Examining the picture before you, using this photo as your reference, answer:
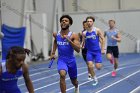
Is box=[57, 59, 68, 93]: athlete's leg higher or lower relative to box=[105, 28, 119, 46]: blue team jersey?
lower

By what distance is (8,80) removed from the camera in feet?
17.9

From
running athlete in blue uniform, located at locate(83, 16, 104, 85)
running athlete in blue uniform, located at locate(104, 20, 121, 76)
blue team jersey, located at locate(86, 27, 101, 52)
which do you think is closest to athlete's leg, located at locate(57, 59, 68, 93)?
running athlete in blue uniform, located at locate(83, 16, 104, 85)

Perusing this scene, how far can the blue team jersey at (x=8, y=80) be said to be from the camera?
5406 mm

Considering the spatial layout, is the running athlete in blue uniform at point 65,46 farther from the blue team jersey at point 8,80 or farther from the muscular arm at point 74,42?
the blue team jersey at point 8,80

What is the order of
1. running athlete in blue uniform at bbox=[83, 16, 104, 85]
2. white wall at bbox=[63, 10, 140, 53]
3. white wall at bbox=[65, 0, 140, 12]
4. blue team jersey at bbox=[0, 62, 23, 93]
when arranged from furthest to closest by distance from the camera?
white wall at bbox=[65, 0, 140, 12] → white wall at bbox=[63, 10, 140, 53] → running athlete in blue uniform at bbox=[83, 16, 104, 85] → blue team jersey at bbox=[0, 62, 23, 93]

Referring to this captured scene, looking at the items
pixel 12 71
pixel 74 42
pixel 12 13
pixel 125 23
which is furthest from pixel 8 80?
pixel 125 23

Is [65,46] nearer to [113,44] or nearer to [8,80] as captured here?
[8,80]

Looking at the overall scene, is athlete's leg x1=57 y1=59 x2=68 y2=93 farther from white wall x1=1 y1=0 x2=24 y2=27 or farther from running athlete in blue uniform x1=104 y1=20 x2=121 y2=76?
white wall x1=1 y1=0 x2=24 y2=27

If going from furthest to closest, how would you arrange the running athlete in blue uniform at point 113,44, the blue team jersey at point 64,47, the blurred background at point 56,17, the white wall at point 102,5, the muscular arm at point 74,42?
1. the white wall at point 102,5
2. the blurred background at point 56,17
3. the running athlete in blue uniform at point 113,44
4. the blue team jersey at point 64,47
5. the muscular arm at point 74,42

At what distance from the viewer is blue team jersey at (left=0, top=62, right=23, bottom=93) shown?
5.41 m

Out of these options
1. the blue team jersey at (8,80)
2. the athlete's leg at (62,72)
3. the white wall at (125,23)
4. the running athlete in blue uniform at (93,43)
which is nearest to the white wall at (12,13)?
the white wall at (125,23)

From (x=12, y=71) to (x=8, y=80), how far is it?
0.15 meters

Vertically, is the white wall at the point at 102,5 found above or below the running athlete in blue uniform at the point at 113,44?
above

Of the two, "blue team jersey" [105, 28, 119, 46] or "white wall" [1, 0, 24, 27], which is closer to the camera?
"blue team jersey" [105, 28, 119, 46]
